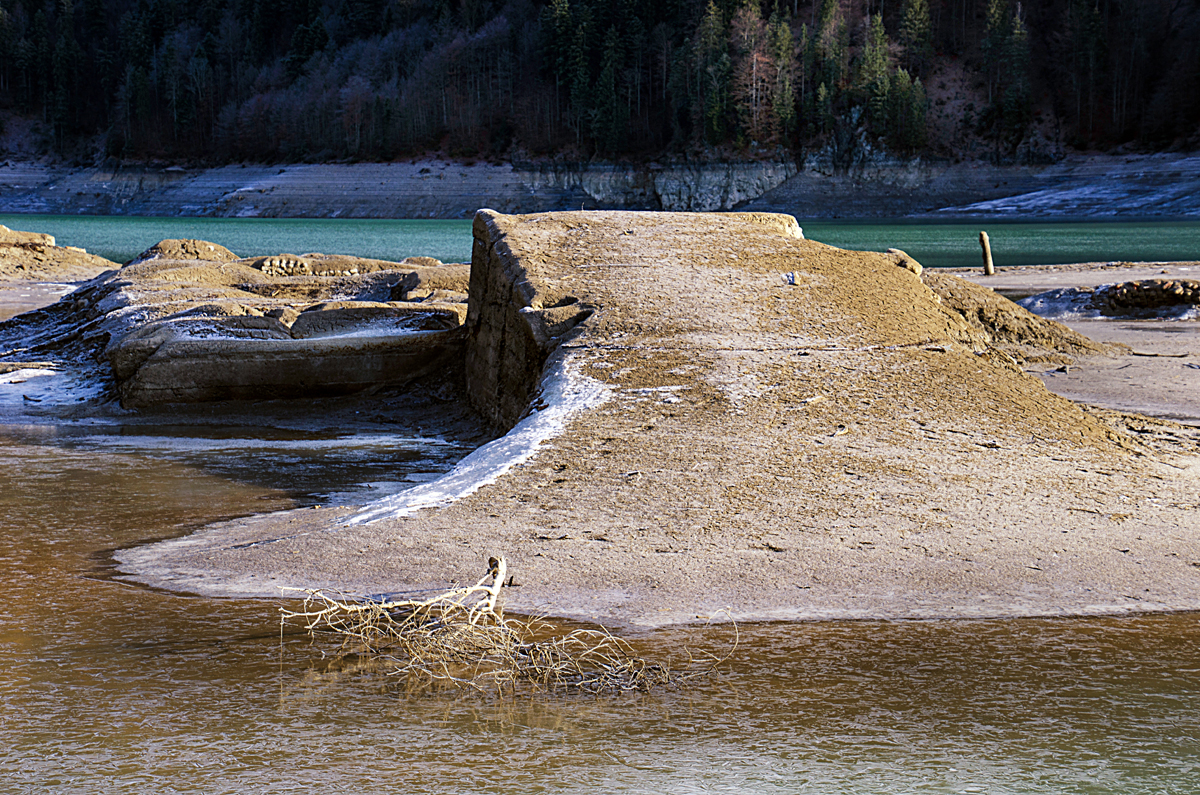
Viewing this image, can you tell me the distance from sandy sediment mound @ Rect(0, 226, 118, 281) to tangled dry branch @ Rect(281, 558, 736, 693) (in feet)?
78.3

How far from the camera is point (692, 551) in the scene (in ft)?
17.7

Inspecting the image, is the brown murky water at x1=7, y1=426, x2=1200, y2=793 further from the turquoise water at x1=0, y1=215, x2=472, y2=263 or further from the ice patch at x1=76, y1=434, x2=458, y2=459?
the turquoise water at x1=0, y1=215, x2=472, y2=263

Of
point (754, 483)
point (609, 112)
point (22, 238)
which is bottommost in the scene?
point (754, 483)

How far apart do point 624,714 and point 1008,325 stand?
9.36m

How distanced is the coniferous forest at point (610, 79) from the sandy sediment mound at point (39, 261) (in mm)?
56060

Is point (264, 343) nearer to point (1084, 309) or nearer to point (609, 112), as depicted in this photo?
point (1084, 309)

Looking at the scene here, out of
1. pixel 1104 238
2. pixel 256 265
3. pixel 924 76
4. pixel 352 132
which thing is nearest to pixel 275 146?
pixel 352 132

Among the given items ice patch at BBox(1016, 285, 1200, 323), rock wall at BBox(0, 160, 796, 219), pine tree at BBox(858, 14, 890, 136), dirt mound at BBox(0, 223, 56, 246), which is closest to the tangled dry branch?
ice patch at BBox(1016, 285, 1200, 323)

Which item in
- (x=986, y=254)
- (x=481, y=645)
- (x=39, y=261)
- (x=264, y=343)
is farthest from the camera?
(x=39, y=261)

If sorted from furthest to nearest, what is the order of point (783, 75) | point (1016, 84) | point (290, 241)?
point (783, 75)
point (1016, 84)
point (290, 241)

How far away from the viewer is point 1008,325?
39.9ft

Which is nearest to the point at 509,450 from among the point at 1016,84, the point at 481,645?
the point at 481,645

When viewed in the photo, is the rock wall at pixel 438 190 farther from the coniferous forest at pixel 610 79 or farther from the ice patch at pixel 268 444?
the ice patch at pixel 268 444

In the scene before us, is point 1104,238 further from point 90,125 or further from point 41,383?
point 90,125
